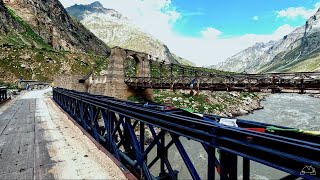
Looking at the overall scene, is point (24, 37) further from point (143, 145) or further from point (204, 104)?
point (143, 145)

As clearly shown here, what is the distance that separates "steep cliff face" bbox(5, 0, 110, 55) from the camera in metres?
101

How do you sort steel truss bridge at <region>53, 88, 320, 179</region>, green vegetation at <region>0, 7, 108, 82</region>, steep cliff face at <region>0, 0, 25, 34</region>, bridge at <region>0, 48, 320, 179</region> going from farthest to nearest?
steep cliff face at <region>0, 0, 25, 34</region>
green vegetation at <region>0, 7, 108, 82</region>
bridge at <region>0, 48, 320, 179</region>
steel truss bridge at <region>53, 88, 320, 179</region>

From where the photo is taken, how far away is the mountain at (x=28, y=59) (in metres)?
63.7

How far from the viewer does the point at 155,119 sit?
16.2 feet

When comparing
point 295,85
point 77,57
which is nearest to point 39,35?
point 77,57

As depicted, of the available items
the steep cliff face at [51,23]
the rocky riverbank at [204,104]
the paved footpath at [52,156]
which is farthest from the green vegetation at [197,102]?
the steep cliff face at [51,23]

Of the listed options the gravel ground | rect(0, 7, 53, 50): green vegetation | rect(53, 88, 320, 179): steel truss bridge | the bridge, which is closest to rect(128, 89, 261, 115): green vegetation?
the bridge

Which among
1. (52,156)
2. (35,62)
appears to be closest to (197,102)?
(52,156)

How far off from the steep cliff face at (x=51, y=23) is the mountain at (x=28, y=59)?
9468mm

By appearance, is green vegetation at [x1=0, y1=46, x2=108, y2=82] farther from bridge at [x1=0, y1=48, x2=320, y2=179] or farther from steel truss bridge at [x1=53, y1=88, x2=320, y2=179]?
steel truss bridge at [x1=53, y1=88, x2=320, y2=179]

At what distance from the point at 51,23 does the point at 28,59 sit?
4368 centimetres

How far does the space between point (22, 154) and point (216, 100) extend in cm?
3803

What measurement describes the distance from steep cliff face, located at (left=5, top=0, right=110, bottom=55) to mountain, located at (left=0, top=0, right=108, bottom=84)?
9.47 m

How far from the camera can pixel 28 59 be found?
68000 mm
